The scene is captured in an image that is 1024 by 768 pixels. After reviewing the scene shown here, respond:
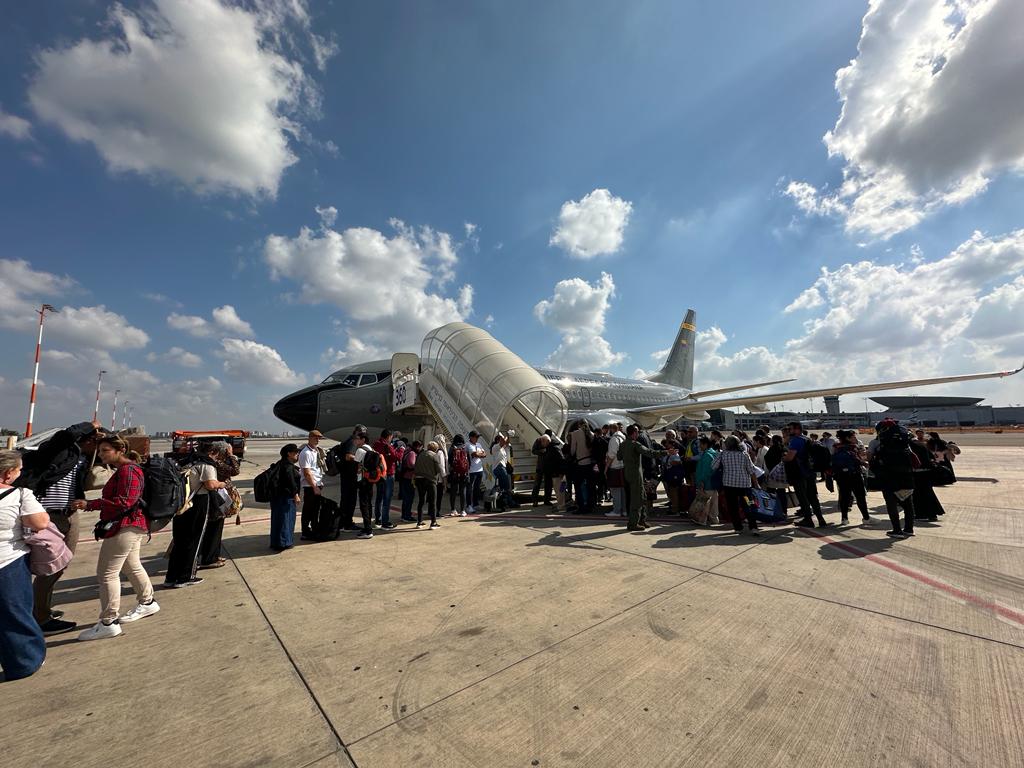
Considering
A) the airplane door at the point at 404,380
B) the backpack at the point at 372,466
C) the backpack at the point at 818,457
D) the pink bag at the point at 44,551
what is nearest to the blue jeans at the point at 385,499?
the backpack at the point at 372,466

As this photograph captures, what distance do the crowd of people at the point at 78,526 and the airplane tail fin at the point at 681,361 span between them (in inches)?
1192

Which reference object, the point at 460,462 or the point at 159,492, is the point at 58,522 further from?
the point at 460,462

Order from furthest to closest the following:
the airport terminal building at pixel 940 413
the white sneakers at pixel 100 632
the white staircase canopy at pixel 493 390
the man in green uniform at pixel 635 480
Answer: the airport terminal building at pixel 940 413 < the white staircase canopy at pixel 493 390 < the man in green uniform at pixel 635 480 < the white sneakers at pixel 100 632

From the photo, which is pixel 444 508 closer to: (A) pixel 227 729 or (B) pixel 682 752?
(A) pixel 227 729

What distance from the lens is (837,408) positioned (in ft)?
329

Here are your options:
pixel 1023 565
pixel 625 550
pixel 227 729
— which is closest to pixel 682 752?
pixel 227 729

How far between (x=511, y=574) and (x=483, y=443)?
671cm

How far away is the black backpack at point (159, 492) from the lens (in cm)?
388

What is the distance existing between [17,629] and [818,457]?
9.73 meters

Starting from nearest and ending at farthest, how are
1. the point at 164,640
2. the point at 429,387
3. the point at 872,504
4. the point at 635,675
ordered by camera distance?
the point at 635,675 → the point at 164,640 → the point at 872,504 → the point at 429,387

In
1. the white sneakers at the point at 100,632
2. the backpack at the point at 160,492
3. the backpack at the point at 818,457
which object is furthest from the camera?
the backpack at the point at 818,457

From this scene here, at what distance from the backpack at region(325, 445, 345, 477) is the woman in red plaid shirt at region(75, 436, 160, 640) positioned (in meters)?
3.00

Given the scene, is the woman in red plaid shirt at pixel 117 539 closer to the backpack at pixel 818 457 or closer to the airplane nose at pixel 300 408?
the backpack at pixel 818 457

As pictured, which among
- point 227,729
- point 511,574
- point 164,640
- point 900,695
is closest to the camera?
point 227,729
